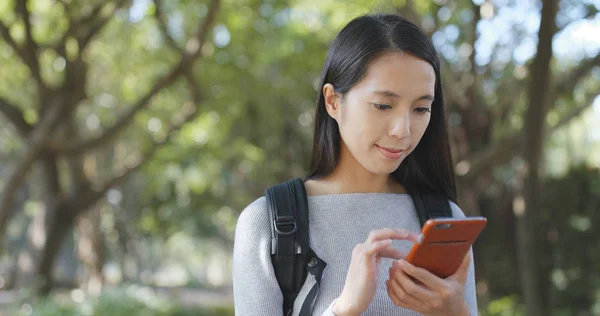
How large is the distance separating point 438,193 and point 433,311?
50cm

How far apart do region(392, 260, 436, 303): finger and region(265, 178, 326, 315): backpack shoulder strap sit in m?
0.28

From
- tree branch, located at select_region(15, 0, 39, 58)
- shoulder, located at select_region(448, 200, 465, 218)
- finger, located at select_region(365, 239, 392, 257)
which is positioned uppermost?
tree branch, located at select_region(15, 0, 39, 58)

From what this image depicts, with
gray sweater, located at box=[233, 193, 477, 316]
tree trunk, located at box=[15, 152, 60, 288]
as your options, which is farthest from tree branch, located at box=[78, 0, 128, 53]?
gray sweater, located at box=[233, 193, 477, 316]

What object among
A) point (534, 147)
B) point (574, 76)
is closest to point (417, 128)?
point (534, 147)

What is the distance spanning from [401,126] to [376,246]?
1.13 feet

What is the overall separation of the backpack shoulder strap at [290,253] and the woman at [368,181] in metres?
0.02

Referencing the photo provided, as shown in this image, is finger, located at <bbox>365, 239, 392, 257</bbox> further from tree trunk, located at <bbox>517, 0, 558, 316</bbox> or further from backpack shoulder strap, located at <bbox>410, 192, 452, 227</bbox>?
tree trunk, located at <bbox>517, 0, 558, 316</bbox>

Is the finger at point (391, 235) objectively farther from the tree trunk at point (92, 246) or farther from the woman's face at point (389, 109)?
the tree trunk at point (92, 246)

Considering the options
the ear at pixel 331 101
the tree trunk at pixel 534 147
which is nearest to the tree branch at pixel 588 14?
the tree trunk at pixel 534 147

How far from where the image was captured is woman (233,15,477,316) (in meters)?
1.56

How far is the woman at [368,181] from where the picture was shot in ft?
5.10

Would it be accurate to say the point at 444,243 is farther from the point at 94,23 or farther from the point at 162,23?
the point at 94,23

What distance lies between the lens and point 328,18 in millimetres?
9875

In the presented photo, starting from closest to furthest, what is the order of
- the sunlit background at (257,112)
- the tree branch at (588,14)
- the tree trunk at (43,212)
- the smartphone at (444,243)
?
the smartphone at (444,243) → the tree branch at (588,14) → the sunlit background at (257,112) → the tree trunk at (43,212)
